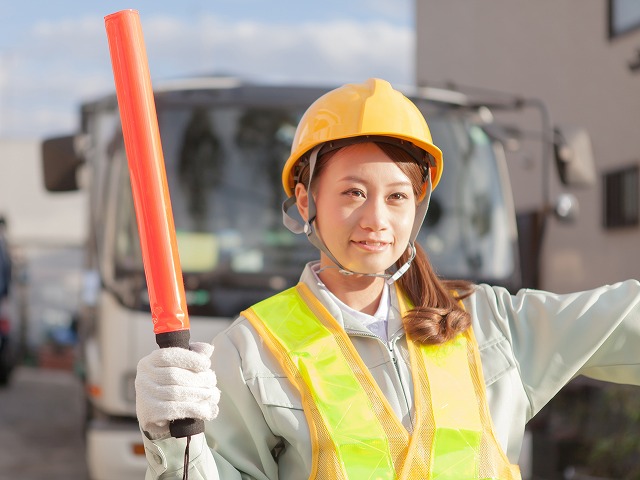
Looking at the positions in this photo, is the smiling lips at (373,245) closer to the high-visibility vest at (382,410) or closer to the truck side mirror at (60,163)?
the high-visibility vest at (382,410)

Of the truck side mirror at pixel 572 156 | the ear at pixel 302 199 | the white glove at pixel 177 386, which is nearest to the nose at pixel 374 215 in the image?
the ear at pixel 302 199

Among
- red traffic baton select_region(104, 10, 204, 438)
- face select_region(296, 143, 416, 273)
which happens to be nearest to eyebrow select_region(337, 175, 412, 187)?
face select_region(296, 143, 416, 273)

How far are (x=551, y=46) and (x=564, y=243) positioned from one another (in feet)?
8.57

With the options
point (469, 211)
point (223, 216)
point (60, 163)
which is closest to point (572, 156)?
point (469, 211)

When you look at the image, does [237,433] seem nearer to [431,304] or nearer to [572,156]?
[431,304]

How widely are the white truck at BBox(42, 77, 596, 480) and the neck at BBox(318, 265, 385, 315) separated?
385cm

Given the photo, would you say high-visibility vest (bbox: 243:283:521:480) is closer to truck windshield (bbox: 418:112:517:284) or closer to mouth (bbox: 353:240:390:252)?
mouth (bbox: 353:240:390:252)

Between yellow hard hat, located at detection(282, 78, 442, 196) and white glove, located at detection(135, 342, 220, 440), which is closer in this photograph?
white glove, located at detection(135, 342, 220, 440)

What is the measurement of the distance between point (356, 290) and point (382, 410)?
0.37m

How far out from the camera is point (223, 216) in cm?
686

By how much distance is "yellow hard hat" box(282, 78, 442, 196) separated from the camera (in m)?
2.55

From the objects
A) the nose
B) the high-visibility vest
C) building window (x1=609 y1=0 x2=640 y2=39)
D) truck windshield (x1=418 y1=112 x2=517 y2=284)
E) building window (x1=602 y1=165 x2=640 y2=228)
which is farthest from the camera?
building window (x1=602 y1=165 x2=640 y2=228)

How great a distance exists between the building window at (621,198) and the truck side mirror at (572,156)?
5540 millimetres

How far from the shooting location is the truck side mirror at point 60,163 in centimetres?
713
